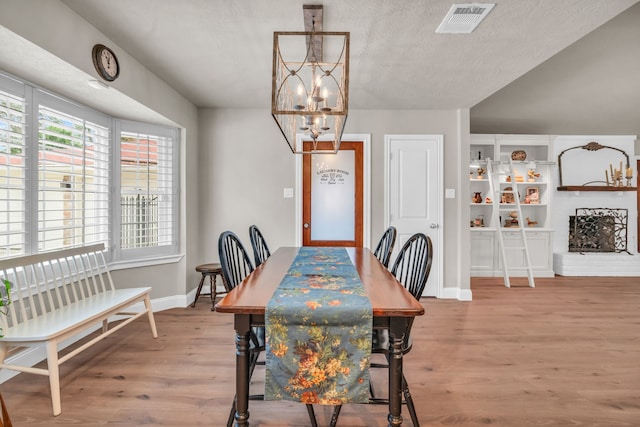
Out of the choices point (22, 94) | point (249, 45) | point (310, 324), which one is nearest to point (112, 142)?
point (22, 94)

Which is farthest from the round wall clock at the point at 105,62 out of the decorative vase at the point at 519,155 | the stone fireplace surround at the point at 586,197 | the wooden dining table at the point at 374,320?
the stone fireplace surround at the point at 586,197

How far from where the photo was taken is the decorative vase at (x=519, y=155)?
576cm

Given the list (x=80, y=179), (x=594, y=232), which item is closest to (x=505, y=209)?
(x=594, y=232)

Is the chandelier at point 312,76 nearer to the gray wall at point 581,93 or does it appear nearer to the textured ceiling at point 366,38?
the textured ceiling at point 366,38

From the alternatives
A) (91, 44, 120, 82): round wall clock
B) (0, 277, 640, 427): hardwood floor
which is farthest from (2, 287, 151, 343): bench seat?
(91, 44, 120, 82): round wall clock

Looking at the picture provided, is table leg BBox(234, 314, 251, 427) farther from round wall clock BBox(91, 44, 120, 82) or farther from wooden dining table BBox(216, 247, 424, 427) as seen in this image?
round wall clock BBox(91, 44, 120, 82)

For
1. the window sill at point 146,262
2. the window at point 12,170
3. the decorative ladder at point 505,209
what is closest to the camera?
the window at point 12,170

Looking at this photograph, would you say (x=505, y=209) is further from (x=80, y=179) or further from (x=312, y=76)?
(x=80, y=179)

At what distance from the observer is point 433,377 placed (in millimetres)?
2289

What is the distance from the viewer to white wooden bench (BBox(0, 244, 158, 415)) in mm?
1900

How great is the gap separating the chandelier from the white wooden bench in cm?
176

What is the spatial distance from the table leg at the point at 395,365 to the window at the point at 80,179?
2.56m

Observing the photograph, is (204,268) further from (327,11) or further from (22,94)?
(327,11)

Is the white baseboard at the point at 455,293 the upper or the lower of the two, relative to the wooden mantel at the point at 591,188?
lower
